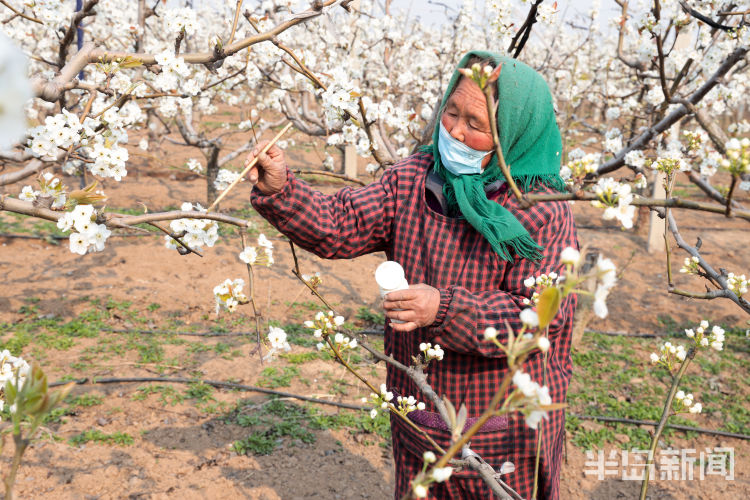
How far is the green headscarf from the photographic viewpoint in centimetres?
161

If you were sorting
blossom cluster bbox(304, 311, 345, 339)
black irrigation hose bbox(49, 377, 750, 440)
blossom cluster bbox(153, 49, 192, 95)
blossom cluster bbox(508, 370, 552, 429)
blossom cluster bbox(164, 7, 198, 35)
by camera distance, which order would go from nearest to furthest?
blossom cluster bbox(508, 370, 552, 429) → blossom cluster bbox(304, 311, 345, 339) → blossom cluster bbox(153, 49, 192, 95) → blossom cluster bbox(164, 7, 198, 35) → black irrigation hose bbox(49, 377, 750, 440)

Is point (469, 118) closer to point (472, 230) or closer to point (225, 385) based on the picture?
point (472, 230)

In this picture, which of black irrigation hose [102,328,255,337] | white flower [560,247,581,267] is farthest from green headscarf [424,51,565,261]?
black irrigation hose [102,328,255,337]

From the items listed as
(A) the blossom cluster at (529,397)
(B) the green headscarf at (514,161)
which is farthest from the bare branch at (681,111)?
(A) the blossom cluster at (529,397)

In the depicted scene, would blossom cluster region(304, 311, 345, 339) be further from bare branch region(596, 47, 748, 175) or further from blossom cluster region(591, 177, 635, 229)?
bare branch region(596, 47, 748, 175)

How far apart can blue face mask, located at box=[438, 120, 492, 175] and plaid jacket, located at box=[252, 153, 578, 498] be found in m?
0.13

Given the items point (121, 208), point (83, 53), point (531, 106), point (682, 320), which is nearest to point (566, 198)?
point (531, 106)

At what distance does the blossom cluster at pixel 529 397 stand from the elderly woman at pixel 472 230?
80 cm

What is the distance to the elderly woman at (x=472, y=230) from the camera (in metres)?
1.64

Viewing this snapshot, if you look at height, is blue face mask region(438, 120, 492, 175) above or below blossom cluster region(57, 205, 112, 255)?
above

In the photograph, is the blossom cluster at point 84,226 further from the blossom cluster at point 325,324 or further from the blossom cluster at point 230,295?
the blossom cluster at point 325,324

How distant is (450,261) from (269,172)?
580mm

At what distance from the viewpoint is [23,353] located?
3861 millimetres

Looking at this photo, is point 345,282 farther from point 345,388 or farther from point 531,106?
point 531,106
